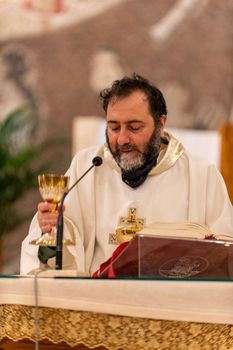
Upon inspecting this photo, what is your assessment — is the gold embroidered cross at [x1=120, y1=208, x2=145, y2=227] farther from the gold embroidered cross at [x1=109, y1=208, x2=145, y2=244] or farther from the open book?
the open book

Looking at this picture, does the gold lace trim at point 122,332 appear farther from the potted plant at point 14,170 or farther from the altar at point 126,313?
the potted plant at point 14,170

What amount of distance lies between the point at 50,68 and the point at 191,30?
1713 mm

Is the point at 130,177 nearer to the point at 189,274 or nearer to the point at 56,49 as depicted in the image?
the point at 189,274

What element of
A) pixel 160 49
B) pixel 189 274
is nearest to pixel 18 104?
pixel 160 49

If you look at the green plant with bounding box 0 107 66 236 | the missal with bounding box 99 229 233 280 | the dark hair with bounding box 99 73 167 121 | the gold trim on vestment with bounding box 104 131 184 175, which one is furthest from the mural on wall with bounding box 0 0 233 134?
the missal with bounding box 99 229 233 280

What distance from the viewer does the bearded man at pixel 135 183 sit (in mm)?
4949

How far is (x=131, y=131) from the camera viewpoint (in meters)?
4.97

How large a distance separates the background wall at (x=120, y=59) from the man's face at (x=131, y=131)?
5476mm

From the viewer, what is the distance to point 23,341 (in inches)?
144

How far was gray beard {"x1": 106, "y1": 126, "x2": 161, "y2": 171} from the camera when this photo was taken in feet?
16.4

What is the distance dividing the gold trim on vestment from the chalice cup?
3.84 feet

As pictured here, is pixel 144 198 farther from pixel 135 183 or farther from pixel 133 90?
pixel 133 90

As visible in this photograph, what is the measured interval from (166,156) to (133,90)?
47 cm

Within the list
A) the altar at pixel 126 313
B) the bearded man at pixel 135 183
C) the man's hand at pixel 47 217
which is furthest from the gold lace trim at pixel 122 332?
the bearded man at pixel 135 183
